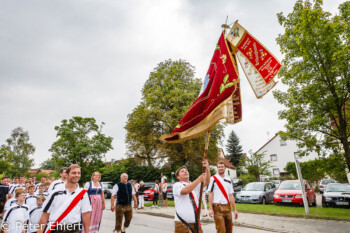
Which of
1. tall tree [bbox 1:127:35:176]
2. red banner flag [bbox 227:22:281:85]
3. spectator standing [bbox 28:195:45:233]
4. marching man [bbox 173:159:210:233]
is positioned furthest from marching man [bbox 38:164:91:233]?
tall tree [bbox 1:127:35:176]

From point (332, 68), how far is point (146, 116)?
20.6 m

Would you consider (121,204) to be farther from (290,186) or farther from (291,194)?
(290,186)

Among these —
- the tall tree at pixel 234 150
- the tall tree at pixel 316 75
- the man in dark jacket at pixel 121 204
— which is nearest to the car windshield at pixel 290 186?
the tall tree at pixel 316 75

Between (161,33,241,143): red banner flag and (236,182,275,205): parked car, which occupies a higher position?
(161,33,241,143): red banner flag

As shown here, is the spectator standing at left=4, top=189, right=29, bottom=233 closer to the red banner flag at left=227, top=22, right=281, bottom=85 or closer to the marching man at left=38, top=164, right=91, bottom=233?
the marching man at left=38, top=164, right=91, bottom=233

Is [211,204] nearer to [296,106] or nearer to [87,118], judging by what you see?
[296,106]

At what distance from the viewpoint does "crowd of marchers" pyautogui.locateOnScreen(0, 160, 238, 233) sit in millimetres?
3232

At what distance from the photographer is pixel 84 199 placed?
11.3 ft

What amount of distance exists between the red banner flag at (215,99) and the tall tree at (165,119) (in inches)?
822

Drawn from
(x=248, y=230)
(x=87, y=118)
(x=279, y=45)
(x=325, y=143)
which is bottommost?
(x=248, y=230)

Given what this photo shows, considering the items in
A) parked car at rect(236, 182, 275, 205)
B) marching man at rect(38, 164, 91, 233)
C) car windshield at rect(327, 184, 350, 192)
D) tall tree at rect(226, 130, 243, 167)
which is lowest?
parked car at rect(236, 182, 275, 205)

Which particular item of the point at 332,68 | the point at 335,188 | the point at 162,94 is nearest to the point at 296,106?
the point at 332,68

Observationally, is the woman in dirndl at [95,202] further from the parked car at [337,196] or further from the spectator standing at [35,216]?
the parked car at [337,196]

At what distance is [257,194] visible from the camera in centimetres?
1539
